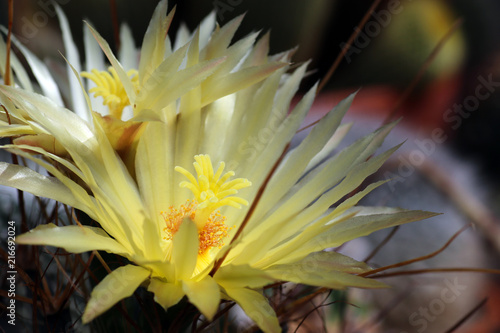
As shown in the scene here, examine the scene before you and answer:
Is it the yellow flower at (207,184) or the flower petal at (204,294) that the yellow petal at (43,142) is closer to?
the yellow flower at (207,184)

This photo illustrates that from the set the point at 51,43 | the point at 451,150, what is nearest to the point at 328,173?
the point at 51,43

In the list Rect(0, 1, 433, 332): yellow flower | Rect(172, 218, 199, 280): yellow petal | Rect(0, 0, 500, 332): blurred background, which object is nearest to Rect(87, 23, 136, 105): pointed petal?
Rect(0, 1, 433, 332): yellow flower

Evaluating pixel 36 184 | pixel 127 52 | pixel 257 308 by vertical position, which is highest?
pixel 127 52

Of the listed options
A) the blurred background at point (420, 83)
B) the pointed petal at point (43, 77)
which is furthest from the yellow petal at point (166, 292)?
the blurred background at point (420, 83)

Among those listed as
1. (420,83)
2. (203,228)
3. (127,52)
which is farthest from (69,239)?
(420,83)

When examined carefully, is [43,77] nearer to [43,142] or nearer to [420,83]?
[43,142]

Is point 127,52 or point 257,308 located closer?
point 257,308

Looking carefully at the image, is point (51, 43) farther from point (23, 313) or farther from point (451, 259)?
point (451, 259)
